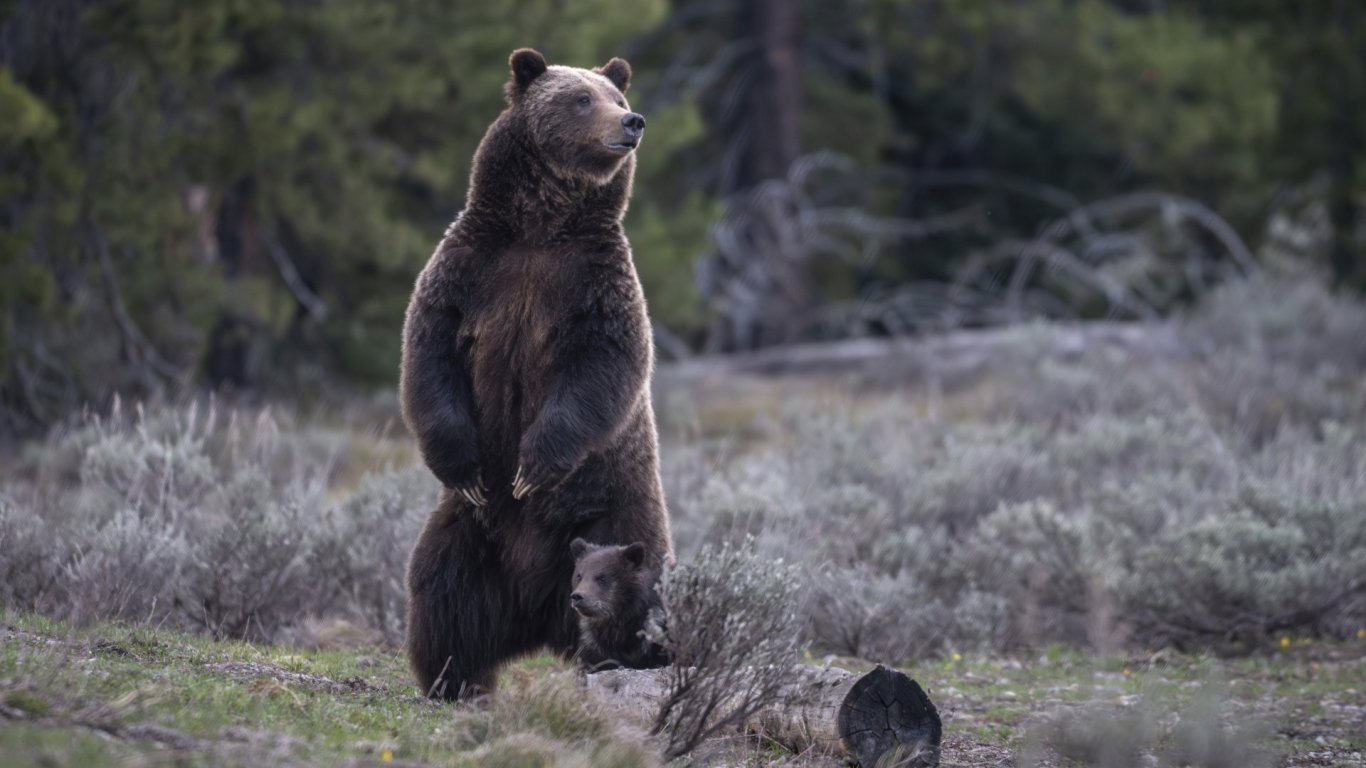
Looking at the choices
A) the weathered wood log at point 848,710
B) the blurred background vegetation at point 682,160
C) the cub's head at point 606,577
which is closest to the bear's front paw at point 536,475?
the cub's head at point 606,577

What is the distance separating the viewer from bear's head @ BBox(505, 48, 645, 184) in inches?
239

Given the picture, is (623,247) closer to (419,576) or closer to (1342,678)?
(419,576)

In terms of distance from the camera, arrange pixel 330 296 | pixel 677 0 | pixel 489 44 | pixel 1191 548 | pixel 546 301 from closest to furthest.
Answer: pixel 546 301, pixel 1191 548, pixel 489 44, pixel 330 296, pixel 677 0

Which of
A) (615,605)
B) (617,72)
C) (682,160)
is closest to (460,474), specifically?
(615,605)

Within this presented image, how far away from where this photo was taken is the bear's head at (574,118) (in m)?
6.07

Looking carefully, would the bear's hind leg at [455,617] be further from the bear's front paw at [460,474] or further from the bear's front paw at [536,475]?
the bear's front paw at [536,475]

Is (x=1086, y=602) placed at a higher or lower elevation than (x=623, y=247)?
lower

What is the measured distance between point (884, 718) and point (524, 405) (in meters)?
1.81

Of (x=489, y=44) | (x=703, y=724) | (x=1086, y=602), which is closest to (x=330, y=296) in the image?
(x=489, y=44)

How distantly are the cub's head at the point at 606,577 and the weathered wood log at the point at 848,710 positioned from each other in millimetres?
267

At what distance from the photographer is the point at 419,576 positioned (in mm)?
5902

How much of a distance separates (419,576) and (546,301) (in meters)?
1.16

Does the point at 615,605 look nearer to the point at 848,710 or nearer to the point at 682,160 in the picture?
the point at 848,710

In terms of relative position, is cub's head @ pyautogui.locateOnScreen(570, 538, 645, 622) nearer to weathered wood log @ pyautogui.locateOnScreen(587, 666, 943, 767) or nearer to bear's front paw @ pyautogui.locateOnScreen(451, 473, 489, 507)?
weathered wood log @ pyautogui.locateOnScreen(587, 666, 943, 767)
